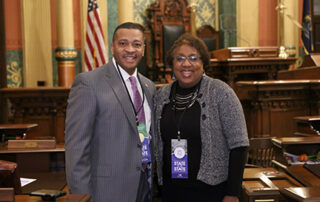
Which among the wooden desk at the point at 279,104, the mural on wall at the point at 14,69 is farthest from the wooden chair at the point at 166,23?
the wooden desk at the point at 279,104

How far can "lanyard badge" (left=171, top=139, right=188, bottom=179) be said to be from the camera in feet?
7.01

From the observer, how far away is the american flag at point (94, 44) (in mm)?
6504

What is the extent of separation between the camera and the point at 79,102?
1991 millimetres

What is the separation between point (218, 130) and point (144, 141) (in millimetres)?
402

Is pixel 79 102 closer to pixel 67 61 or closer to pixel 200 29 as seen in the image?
pixel 67 61

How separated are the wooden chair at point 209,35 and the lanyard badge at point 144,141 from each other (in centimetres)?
765

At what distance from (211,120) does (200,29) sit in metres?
7.81

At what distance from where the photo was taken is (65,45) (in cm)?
838

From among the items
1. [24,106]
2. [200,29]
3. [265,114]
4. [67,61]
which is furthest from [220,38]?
[24,106]

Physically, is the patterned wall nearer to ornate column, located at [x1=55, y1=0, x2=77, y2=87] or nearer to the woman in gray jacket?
ornate column, located at [x1=55, y1=0, x2=77, y2=87]

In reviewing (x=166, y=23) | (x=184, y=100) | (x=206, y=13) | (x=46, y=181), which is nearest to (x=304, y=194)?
(x=184, y=100)

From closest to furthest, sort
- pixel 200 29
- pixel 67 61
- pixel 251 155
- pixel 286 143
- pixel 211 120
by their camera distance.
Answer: pixel 211 120
pixel 286 143
pixel 251 155
pixel 67 61
pixel 200 29

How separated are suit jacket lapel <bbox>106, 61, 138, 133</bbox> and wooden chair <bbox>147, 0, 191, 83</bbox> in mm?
6890

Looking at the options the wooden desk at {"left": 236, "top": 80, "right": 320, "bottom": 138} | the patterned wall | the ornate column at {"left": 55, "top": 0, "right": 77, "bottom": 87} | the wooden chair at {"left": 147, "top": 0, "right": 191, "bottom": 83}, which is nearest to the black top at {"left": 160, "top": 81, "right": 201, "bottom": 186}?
the wooden desk at {"left": 236, "top": 80, "right": 320, "bottom": 138}
